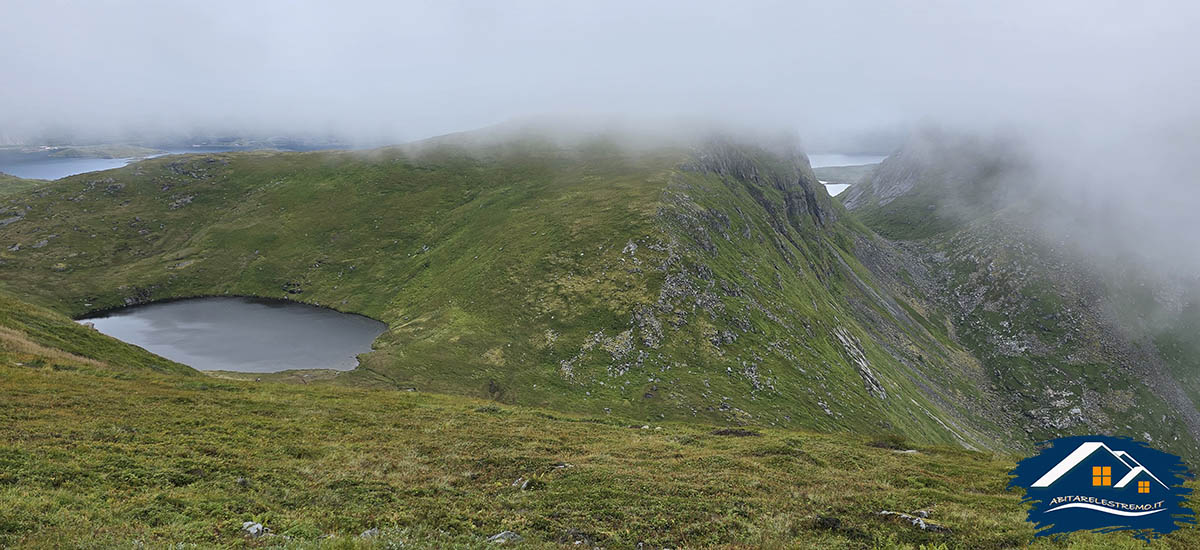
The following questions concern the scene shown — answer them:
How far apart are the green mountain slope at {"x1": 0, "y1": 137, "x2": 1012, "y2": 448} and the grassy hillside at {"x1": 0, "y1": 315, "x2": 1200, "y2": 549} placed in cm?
2801

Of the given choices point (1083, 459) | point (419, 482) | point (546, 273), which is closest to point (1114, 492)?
point (1083, 459)

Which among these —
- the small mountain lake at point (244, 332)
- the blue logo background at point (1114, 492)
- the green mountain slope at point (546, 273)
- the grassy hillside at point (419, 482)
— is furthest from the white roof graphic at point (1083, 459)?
the small mountain lake at point (244, 332)

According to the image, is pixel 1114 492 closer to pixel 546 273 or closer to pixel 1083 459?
pixel 1083 459

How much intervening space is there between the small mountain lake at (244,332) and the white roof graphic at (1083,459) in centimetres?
7048

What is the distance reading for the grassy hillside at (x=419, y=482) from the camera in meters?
14.9

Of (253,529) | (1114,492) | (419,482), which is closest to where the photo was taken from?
(253,529)

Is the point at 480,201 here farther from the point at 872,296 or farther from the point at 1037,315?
the point at 1037,315

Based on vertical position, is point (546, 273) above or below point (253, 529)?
below

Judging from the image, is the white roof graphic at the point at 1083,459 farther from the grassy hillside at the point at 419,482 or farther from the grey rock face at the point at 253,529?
the grey rock face at the point at 253,529

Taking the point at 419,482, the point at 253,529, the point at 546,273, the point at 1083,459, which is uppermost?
the point at 253,529

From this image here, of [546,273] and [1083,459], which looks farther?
[546,273]

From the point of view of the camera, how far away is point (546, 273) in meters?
88.5

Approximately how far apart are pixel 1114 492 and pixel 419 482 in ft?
83.5

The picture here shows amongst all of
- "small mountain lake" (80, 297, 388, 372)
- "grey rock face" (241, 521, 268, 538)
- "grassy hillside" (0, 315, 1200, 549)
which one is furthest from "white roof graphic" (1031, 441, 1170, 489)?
"small mountain lake" (80, 297, 388, 372)
